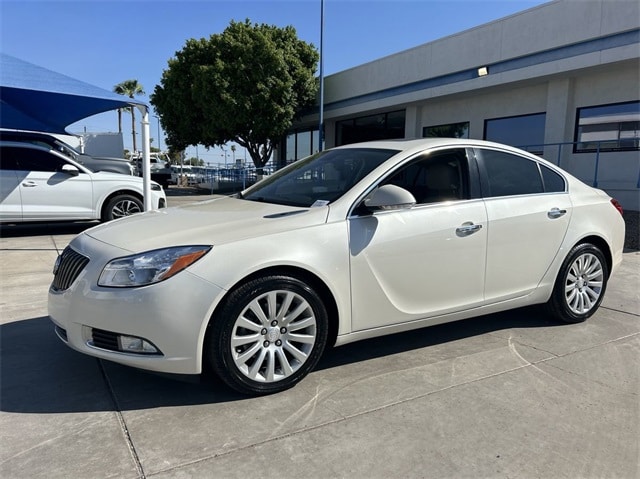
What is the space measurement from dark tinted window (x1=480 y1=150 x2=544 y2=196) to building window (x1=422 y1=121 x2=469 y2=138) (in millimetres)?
13768

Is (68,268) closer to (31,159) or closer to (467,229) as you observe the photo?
(467,229)

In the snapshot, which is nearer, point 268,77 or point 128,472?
point 128,472

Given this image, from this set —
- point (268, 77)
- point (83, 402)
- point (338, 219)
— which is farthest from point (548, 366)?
point (268, 77)

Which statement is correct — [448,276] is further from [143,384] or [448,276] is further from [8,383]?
[8,383]

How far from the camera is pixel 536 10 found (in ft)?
44.7

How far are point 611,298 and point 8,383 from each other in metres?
5.66

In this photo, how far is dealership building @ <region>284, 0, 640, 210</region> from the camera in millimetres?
12211

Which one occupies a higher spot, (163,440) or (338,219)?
(338,219)

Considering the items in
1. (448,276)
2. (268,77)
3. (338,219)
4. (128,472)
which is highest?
(268,77)

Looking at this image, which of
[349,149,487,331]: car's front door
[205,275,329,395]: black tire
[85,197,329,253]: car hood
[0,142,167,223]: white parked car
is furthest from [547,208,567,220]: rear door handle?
[0,142,167,223]: white parked car

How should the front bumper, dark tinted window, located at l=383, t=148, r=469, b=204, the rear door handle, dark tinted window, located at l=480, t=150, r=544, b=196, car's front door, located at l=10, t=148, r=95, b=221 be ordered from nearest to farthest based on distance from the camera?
the front bumper, dark tinted window, located at l=383, t=148, r=469, b=204, dark tinted window, located at l=480, t=150, r=544, b=196, the rear door handle, car's front door, located at l=10, t=148, r=95, b=221

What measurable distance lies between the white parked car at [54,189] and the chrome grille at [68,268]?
6.19m

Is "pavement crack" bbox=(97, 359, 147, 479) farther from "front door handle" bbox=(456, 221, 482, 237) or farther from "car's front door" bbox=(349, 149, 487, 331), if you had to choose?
"front door handle" bbox=(456, 221, 482, 237)

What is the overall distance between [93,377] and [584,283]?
4.11 metres
